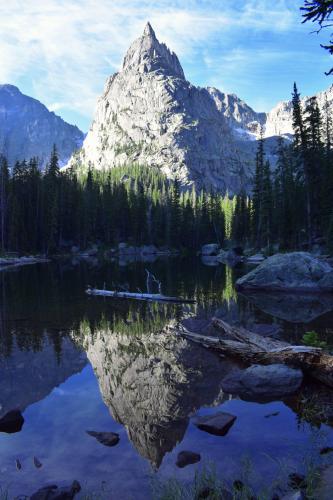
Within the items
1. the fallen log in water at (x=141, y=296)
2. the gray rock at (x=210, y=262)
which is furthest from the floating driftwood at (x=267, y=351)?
the gray rock at (x=210, y=262)

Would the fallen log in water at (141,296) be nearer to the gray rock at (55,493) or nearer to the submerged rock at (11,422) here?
the submerged rock at (11,422)

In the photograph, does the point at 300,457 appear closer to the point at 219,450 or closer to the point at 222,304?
the point at 219,450

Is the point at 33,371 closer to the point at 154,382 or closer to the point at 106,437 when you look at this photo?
the point at 154,382

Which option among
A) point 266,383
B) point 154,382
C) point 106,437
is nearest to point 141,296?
point 154,382

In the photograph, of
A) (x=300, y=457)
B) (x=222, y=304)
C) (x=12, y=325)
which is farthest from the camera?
(x=222, y=304)

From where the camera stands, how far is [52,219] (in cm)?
7238

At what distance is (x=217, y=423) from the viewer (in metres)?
8.19

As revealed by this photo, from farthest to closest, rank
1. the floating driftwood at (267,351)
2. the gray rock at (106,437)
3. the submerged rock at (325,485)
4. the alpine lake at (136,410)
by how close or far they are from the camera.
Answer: the floating driftwood at (267,351) < the gray rock at (106,437) < the alpine lake at (136,410) < the submerged rock at (325,485)

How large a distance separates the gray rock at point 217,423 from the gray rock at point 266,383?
1.45 metres

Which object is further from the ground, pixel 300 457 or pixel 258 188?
pixel 258 188

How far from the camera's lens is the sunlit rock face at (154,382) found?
27.0 ft

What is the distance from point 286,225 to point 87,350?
1770 inches

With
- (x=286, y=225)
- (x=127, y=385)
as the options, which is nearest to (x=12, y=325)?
(x=127, y=385)

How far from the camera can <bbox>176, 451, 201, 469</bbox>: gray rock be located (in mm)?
6820
